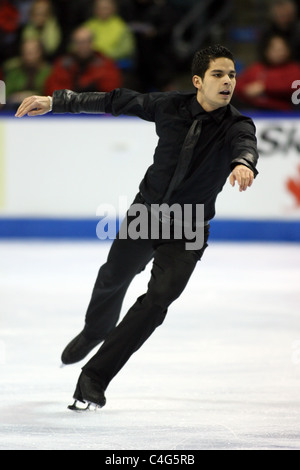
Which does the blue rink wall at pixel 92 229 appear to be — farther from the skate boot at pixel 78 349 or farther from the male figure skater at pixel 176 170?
the male figure skater at pixel 176 170

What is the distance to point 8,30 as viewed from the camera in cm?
1052

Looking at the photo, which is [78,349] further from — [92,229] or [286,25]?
[286,25]

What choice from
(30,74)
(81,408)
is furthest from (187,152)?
(30,74)

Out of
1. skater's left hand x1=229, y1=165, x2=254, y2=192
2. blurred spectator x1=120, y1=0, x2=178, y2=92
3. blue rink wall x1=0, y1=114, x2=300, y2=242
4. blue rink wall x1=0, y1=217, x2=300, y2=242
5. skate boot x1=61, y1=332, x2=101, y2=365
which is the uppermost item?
blurred spectator x1=120, y1=0, x2=178, y2=92

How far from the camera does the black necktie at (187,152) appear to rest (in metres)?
3.82

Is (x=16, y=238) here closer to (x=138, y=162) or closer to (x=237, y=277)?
(x=138, y=162)

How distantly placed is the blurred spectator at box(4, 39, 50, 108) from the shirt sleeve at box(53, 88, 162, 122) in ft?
19.2

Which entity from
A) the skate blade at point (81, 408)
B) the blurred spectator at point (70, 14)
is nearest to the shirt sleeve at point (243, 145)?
the skate blade at point (81, 408)

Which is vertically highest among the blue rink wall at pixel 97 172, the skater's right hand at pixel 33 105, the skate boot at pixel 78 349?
the blue rink wall at pixel 97 172

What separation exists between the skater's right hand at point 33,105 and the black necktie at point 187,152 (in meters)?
0.65

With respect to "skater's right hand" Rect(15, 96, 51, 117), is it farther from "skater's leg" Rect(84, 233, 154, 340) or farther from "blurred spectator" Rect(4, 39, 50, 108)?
"blurred spectator" Rect(4, 39, 50, 108)

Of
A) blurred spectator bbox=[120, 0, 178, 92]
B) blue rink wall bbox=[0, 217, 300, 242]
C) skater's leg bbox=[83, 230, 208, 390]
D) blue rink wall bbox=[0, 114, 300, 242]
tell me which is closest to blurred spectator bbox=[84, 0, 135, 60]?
blurred spectator bbox=[120, 0, 178, 92]

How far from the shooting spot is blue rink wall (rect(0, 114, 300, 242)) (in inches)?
369
